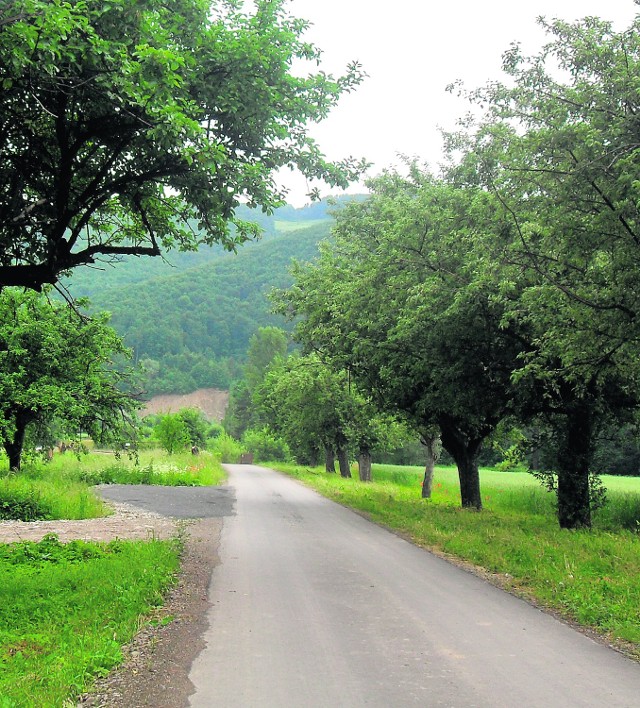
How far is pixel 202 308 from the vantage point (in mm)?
139000

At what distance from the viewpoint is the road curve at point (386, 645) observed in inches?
180

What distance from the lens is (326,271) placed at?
820 inches

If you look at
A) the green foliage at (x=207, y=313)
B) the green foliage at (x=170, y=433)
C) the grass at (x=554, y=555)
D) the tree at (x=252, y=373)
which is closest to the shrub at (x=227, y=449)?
the tree at (x=252, y=373)

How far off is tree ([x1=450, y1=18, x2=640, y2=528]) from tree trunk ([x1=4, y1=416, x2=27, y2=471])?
17770mm

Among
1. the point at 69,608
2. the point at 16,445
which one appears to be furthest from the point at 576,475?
the point at 16,445

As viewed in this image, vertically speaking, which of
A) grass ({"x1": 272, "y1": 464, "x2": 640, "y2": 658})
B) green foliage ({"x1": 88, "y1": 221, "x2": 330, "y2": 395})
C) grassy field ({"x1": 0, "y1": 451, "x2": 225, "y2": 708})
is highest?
green foliage ({"x1": 88, "y1": 221, "x2": 330, "y2": 395})

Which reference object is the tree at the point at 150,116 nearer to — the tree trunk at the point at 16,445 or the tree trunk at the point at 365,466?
the tree trunk at the point at 16,445

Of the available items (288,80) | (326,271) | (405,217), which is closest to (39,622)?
(288,80)

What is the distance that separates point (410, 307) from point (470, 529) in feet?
17.2

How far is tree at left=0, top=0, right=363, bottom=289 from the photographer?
21.9 feet

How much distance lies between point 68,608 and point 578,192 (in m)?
8.23

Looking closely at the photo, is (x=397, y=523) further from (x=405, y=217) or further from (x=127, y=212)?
(x=127, y=212)

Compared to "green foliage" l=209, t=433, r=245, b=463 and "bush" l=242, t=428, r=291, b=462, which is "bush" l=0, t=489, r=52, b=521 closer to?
"bush" l=242, t=428, r=291, b=462

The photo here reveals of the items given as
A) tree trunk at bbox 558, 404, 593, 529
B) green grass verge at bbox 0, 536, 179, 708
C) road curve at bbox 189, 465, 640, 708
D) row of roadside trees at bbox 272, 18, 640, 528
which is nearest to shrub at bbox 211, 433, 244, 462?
row of roadside trees at bbox 272, 18, 640, 528
